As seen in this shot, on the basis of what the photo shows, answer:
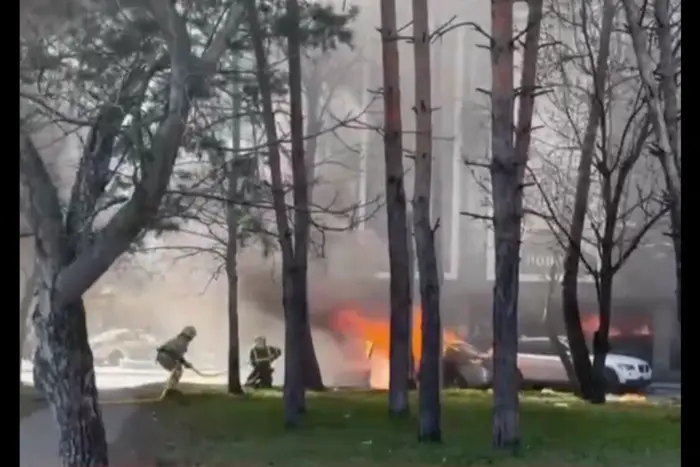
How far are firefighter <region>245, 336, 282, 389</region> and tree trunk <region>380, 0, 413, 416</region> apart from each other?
0.87 ft

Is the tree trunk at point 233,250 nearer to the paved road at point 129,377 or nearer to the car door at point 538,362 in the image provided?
the paved road at point 129,377

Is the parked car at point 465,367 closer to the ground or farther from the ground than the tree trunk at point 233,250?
closer to the ground

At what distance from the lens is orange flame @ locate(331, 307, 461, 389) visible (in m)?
1.95

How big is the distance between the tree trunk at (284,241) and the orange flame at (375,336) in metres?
0.10

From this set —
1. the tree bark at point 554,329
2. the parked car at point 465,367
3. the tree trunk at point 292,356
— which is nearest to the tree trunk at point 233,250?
the tree trunk at point 292,356

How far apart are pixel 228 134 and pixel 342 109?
0.86 ft

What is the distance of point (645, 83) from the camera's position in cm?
200

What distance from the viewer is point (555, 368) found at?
1955 millimetres

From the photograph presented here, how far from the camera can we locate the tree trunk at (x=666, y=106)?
199cm

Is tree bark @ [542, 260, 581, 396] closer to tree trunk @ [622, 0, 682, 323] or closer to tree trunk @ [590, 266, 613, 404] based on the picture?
tree trunk @ [590, 266, 613, 404]

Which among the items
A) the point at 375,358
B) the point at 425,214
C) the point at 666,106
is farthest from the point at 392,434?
the point at 666,106

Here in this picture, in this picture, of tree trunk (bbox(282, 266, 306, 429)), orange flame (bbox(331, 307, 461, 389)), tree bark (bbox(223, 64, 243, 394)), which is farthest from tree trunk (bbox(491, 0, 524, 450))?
tree bark (bbox(223, 64, 243, 394))
